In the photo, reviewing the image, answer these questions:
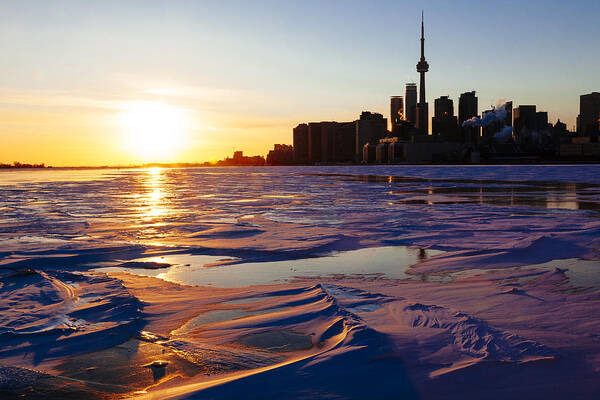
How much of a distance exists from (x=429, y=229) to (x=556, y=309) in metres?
6.34

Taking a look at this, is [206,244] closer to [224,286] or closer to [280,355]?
[224,286]

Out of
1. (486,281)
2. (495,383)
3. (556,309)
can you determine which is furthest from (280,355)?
(486,281)

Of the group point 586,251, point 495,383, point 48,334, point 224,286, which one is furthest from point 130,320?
point 586,251

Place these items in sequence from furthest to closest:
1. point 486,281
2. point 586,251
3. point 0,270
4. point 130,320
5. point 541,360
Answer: point 586,251 < point 0,270 < point 486,281 < point 130,320 < point 541,360

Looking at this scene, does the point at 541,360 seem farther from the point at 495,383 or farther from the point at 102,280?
the point at 102,280

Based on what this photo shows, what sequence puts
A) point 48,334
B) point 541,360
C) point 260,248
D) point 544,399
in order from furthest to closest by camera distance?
point 260,248 → point 48,334 → point 541,360 → point 544,399

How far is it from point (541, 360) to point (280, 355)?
2.09 metres

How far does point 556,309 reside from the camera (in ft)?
16.3

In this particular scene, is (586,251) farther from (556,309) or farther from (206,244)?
(206,244)

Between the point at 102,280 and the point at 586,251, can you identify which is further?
the point at 586,251

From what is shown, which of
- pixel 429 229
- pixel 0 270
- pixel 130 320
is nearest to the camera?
pixel 130 320

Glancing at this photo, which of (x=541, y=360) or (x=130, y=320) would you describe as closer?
(x=541, y=360)

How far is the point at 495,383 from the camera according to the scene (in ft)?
10.9

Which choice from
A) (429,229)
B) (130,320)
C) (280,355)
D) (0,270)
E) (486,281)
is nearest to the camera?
(280,355)
